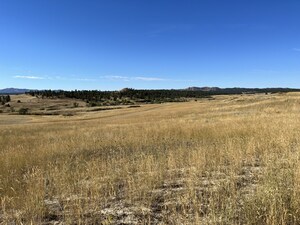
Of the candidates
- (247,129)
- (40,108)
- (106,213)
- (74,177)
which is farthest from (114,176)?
(40,108)

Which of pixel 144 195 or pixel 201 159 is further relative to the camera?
pixel 201 159

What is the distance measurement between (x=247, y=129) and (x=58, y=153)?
781 centimetres

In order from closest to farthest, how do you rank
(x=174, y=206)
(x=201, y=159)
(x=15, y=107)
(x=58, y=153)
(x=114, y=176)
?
(x=174, y=206) → (x=114, y=176) → (x=201, y=159) → (x=58, y=153) → (x=15, y=107)

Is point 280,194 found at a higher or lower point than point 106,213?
higher

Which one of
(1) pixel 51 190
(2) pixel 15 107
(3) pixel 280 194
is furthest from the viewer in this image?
(2) pixel 15 107

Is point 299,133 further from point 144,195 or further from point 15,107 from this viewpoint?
point 15,107

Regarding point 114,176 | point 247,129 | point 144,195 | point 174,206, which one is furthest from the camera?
point 247,129

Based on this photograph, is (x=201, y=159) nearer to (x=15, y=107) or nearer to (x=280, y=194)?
(x=280, y=194)

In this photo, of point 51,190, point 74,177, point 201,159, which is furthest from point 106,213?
point 201,159

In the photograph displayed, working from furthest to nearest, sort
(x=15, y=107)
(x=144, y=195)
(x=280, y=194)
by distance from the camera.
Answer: (x=15, y=107) < (x=144, y=195) < (x=280, y=194)

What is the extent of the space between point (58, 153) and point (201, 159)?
5.46m

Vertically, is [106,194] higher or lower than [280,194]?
lower

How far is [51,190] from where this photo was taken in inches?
269

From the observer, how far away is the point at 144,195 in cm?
602
